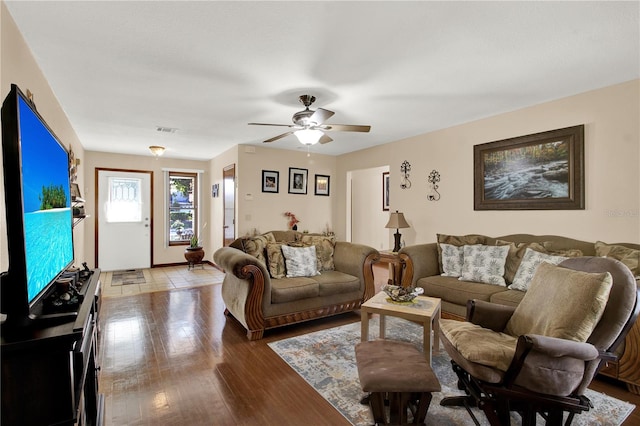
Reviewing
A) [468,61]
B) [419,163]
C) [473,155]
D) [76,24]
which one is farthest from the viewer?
[419,163]

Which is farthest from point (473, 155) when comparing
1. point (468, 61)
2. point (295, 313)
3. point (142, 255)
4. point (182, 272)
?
point (142, 255)

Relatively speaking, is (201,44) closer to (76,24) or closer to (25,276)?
(76,24)

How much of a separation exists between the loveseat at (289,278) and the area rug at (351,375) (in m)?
0.27

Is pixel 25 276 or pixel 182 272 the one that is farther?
pixel 182 272

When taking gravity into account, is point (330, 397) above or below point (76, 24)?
below

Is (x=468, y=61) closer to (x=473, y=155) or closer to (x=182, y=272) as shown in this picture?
(x=473, y=155)

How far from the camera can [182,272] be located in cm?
624

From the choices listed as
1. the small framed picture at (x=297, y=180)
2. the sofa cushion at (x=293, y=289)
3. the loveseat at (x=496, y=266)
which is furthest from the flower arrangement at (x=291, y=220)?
the loveseat at (x=496, y=266)

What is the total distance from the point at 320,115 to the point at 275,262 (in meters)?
1.70

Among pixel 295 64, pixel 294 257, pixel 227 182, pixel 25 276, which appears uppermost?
pixel 295 64

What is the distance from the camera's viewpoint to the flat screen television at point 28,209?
982 mm

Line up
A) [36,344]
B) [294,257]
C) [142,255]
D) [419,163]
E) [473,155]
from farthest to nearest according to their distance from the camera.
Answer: [142,255] < [419,163] < [473,155] < [294,257] < [36,344]

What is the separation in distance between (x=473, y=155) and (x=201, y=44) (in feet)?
11.0

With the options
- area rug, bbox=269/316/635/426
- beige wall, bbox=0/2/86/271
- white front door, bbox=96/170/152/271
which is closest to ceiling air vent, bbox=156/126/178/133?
beige wall, bbox=0/2/86/271
